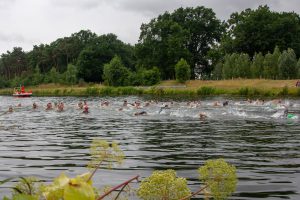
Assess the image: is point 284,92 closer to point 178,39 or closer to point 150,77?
point 150,77

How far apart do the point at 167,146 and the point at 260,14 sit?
97463 mm

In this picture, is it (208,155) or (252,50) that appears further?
(252,50)

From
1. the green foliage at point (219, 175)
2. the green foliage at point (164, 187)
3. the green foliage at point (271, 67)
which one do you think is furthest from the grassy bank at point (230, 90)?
the green foliage at point (164, 187)

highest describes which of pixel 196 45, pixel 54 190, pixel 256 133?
pixel 196 45

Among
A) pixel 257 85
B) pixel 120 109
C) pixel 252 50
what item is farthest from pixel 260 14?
pixel 120 109

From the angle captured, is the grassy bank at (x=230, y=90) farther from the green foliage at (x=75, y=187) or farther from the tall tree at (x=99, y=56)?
the green foliage at (x=75, y=187)

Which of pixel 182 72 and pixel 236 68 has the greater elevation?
pixel 236 68

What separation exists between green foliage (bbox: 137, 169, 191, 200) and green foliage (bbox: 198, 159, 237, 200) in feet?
0.75

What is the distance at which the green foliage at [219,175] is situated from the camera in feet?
12.3

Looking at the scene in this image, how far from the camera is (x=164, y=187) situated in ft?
13.0

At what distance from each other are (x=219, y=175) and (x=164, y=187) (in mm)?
495

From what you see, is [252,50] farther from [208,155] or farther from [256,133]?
[208,155]

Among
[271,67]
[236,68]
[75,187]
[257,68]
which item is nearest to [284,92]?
[271,67]

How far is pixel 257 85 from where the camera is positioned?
234ft
